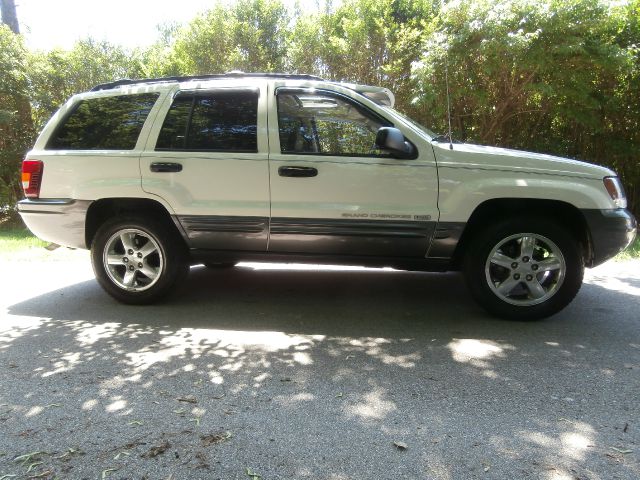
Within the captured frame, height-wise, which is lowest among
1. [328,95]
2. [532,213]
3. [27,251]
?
[27,251]

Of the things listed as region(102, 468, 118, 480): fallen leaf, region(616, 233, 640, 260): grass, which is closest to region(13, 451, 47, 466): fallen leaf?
region(102, 468, 118, 480): fallen leaf

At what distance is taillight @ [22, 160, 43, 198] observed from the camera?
15.1 ft

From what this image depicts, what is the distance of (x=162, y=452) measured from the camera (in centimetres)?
235

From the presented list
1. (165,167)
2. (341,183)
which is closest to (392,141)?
(341,183)

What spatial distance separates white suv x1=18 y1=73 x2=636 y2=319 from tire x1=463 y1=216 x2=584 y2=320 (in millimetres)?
12

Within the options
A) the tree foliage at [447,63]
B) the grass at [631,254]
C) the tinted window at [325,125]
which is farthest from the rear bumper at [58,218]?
the grass at [631,254]

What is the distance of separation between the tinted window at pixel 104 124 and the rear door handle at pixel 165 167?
297 millimetres

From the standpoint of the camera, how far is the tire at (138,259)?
179 inches

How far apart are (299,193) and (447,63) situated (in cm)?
554

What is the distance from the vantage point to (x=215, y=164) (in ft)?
14.1

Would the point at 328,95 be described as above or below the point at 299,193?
above

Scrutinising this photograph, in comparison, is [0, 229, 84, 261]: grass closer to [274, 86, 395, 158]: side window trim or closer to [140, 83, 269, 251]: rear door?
[140, 83, 269, 251]: rear door

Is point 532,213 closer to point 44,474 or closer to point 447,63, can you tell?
A: point 44,474

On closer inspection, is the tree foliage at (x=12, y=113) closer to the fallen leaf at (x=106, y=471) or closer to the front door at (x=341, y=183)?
the front door at (x=341, y=183)
